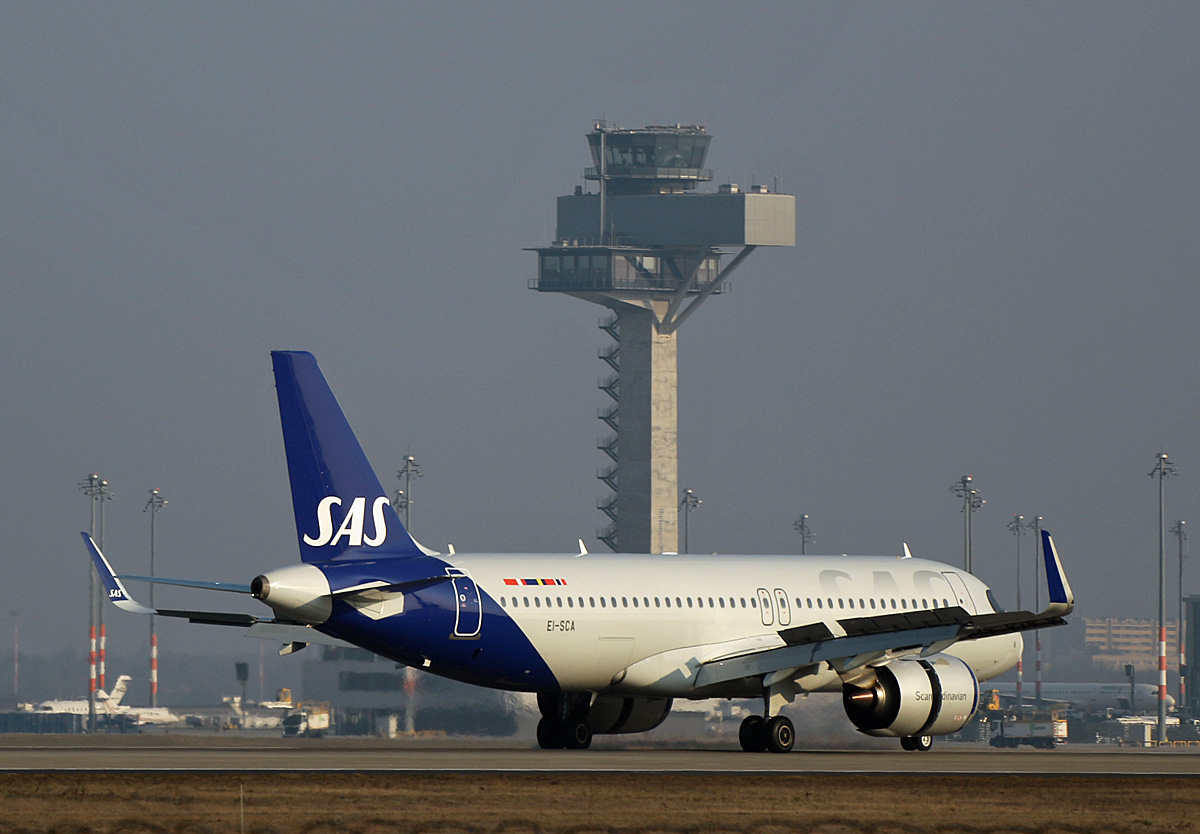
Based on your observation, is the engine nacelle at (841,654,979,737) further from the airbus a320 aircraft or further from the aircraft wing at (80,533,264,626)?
the aircraft wing at (80,533,264,626)

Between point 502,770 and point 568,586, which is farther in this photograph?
point 568,586

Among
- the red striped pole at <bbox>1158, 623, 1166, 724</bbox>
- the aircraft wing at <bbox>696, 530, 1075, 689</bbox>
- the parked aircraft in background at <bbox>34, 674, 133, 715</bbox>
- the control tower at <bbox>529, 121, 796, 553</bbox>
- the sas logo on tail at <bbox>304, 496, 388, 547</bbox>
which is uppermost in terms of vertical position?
the control tower at <bbox>529, 121, 796, 553</bbox>

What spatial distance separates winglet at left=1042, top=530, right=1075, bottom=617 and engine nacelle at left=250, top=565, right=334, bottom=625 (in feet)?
44.7

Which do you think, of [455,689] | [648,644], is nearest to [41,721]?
[455,689]

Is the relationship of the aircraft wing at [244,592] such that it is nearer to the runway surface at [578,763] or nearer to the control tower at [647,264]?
the runway surface at [578,763]

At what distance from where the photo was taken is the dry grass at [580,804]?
83.7ft

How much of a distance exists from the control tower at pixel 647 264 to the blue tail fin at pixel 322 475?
12010 cm

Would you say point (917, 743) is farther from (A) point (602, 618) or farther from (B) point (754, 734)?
(A) point (602, 618)

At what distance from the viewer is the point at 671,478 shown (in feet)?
527

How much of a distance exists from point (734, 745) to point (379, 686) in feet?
127

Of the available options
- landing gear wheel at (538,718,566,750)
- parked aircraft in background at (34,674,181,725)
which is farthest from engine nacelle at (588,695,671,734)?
parked aircraft in background at (34,674,181,725)

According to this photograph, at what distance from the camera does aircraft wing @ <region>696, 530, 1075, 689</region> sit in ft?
131

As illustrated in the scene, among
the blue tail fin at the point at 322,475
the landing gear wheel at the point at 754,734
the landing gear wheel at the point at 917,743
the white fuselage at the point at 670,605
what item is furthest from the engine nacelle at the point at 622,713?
the blue tail fin at the point at 322,475

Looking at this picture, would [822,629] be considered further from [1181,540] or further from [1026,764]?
[1181,540]
